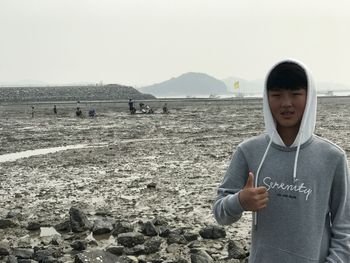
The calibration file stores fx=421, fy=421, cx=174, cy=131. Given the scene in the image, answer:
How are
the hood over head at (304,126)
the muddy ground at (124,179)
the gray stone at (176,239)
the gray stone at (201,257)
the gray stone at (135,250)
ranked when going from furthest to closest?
the muddy ground at (124,179)
the gray stone at (176,239)
the gray stone at (135,250)
the gray stone at (201,257)
the hood over head at (304,126)

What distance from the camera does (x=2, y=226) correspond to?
8.47 meters

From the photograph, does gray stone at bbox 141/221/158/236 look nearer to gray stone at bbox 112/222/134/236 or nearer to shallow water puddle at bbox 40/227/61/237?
gray stone at bbox 112/222/134/236

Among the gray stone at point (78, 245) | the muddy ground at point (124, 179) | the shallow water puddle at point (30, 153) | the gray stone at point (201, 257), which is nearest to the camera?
the gray stone at point (201, 257)

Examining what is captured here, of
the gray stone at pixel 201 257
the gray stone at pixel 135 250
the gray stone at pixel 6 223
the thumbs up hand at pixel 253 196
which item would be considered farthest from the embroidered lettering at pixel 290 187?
the gray stone at pixel 6 223

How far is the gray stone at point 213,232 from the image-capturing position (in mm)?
7523

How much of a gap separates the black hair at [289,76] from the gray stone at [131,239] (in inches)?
214

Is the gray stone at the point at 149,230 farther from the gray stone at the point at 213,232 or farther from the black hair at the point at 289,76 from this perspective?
the black hair at the point at 289,76

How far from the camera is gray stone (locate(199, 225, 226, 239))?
7.52 meters

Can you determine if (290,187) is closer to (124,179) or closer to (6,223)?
(6,223)

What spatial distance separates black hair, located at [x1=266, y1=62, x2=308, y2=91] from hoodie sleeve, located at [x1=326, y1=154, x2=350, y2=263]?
1.57 ft

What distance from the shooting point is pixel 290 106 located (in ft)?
7.88

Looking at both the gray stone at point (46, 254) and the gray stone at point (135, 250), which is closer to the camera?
the gray stone at point (46, 254)

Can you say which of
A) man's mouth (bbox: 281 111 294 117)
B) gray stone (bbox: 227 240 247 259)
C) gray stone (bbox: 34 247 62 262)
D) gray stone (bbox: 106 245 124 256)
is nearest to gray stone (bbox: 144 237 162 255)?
gray stone (bbox: 106 245 124 256)

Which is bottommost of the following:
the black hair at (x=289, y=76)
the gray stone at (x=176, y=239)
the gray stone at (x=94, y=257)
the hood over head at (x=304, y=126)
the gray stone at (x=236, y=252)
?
the gray stone at (x=176, y=239)
